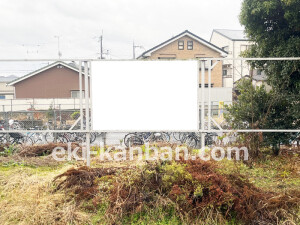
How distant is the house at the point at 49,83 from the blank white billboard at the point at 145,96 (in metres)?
1.53

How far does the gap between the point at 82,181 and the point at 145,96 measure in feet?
6.10

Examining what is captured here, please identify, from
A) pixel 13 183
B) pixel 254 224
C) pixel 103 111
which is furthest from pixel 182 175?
pixel 13 183

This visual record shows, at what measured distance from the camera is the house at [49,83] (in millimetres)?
6016

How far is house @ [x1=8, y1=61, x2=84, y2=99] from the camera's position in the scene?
602cm

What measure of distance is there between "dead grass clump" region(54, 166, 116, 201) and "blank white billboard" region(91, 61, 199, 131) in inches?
33.5

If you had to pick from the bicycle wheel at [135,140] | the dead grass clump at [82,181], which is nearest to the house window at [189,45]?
the bicycle wheel at [135,140]

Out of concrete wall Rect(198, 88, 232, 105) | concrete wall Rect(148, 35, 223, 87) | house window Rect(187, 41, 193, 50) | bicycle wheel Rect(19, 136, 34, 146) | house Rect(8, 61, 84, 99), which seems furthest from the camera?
house window Rect(187, 41, 193, 50)

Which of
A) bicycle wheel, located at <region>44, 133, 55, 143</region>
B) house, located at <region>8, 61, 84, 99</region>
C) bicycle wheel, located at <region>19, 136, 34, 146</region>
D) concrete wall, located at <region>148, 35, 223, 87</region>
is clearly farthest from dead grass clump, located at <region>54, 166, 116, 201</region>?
concrete wall, located at <region>148, 35, 223, 87</region>

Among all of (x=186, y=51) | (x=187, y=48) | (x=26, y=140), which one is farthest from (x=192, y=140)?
(x=187, y=48)

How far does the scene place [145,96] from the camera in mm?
4840

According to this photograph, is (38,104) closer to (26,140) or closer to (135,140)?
(26,140)

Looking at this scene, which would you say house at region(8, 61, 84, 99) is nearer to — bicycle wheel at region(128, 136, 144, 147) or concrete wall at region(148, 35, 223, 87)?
bicycle wheel at region(128, 136, 144, 147)

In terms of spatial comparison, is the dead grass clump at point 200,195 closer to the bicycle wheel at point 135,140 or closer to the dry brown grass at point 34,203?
the dry brown grass at point 34,203

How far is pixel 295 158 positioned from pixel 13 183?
5.66 meters
